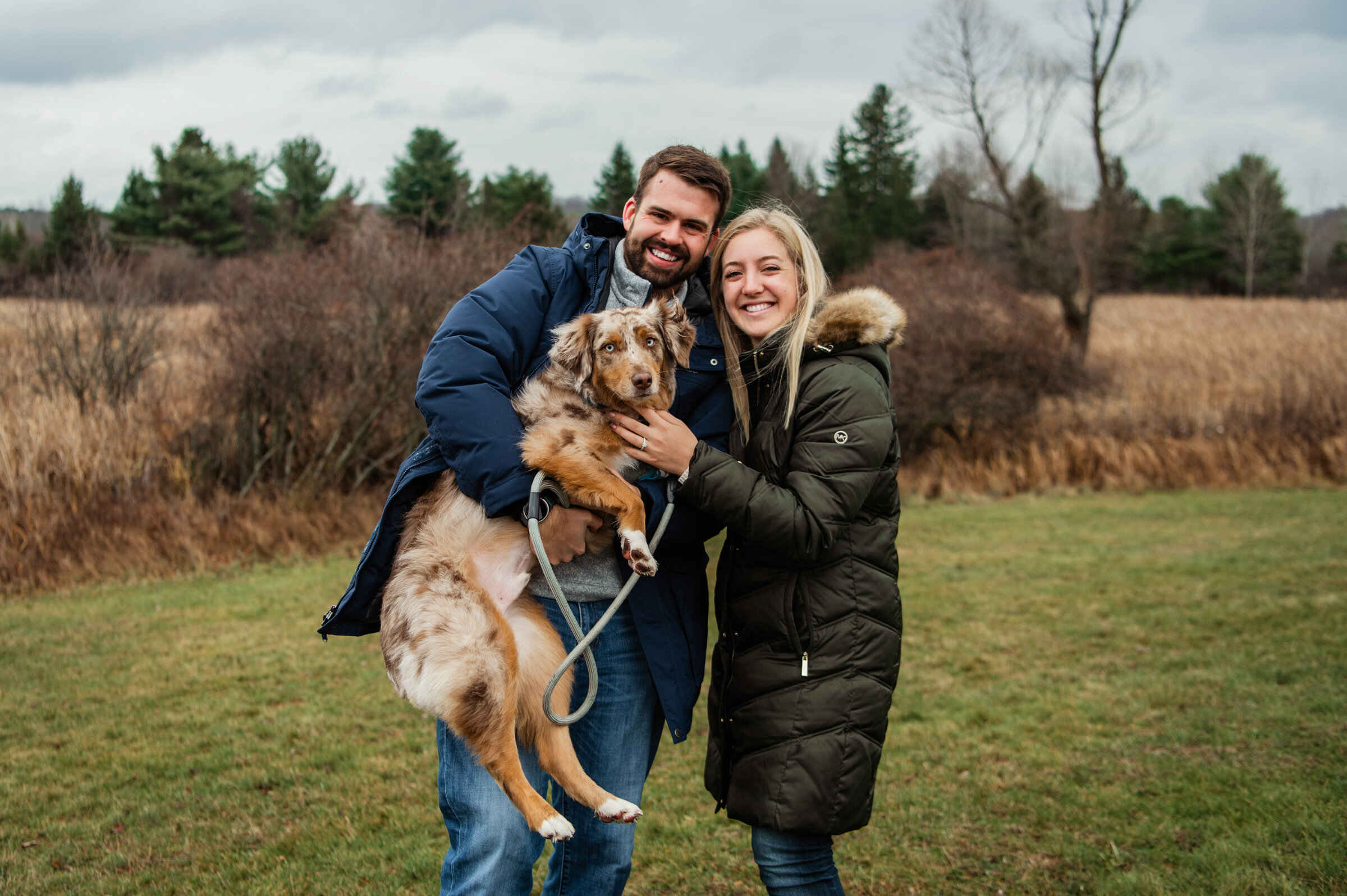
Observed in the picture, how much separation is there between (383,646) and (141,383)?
35.3 ft

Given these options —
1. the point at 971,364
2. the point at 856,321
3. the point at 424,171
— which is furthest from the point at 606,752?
the point at 424,171

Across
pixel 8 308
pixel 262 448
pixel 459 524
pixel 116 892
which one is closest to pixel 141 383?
pixel 262 448

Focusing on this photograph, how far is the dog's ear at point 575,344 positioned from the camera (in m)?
2.80

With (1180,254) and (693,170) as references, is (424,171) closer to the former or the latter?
(693,170)

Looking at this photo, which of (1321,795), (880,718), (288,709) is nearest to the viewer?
(880,718)

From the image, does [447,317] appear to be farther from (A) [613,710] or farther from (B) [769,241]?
(A) [613,710]

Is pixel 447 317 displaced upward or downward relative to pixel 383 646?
upward

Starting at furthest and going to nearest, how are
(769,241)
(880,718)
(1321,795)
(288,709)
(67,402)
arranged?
(67,402) → (288,709) → (1321,795) → (769,241) → (880,718)

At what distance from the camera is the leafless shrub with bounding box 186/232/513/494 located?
1105 centimetres

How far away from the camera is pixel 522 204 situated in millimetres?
24641

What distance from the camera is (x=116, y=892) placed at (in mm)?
3809

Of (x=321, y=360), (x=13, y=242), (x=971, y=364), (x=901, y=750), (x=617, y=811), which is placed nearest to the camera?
(x=617, y=811)

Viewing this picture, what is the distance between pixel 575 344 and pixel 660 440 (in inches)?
18.4

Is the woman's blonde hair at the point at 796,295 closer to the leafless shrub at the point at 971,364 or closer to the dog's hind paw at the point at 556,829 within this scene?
the dog's hind paw at the point at 556,829
